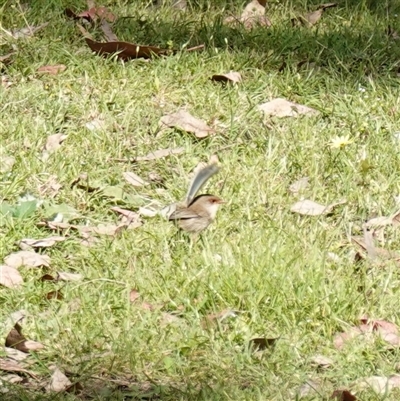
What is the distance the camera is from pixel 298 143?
479cm

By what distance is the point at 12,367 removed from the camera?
342 centimetres

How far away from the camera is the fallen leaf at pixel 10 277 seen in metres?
3.83

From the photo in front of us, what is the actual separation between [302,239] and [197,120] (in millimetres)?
1089

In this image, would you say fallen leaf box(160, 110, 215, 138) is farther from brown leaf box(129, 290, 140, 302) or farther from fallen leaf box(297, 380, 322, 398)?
fallen leaf box(297, 380, 322, 398)

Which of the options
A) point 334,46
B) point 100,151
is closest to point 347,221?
point 100,151

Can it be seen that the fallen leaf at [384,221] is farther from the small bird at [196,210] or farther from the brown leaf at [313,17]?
the brown leaf at [313,17]

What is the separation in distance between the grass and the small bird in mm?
47

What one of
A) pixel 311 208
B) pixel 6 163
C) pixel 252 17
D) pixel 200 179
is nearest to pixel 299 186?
pixel 311 208

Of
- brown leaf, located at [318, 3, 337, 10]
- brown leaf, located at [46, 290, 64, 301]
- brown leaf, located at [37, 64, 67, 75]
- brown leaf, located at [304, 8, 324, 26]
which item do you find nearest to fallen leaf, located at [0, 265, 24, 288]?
brown leaf, located at [46, 290, 64, 301]

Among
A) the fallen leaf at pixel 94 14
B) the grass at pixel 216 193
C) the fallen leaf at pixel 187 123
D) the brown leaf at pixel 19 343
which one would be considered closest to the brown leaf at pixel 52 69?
the grass at pixel 216 193

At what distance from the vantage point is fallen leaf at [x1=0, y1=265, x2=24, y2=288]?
3.83 m

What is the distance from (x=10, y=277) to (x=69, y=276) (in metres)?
0.21

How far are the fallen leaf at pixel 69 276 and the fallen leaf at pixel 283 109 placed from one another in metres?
1.52

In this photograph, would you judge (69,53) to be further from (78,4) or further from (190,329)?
(190,329)
